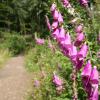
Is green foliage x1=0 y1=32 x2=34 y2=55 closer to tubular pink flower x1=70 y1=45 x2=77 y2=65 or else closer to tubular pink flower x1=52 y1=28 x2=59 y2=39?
tubular pink flower x1=52 y1=28 x2=59 y2=39

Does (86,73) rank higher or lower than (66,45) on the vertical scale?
lower

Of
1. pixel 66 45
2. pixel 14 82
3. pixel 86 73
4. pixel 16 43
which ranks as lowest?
pixel 14 82

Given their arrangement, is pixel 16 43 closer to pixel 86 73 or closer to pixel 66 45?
pixel 66 45

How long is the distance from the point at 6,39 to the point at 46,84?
508 inches

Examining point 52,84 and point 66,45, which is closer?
point 66,45

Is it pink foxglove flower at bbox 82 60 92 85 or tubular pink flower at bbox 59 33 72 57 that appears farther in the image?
tubular pink flower at bbox 59 33 72 57

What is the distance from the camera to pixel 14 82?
10047 millimetres

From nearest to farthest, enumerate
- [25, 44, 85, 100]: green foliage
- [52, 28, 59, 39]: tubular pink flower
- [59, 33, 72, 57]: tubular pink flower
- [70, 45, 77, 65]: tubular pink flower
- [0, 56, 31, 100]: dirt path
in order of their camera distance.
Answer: [70, 45, 77, 65]: tubular pink flower
[59, 33, 72, 57]: tubular pink flower
[52, 28, 59, 39]: tubular pink flower
[25, 44, 85, 100]: green foliage
[0, 56, 31, 100]: dirt path

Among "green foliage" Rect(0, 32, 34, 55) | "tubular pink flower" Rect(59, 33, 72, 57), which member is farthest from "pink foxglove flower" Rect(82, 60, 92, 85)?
"green foliage" Rect(0, 32, 34, 55)

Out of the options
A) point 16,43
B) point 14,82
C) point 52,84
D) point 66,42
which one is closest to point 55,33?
point 66,42

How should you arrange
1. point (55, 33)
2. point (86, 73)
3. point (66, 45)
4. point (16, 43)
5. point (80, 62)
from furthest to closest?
point (16, 43), point (55, 33), point (66, 45), point (80, 62), point (86, 73)

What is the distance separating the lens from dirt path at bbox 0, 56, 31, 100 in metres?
8.50

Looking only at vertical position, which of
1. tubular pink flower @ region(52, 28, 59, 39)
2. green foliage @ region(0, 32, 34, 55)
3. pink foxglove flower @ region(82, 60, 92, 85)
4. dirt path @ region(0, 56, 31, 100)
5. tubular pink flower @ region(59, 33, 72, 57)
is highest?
tubular pink flower @ region(52, 28, 59, 39)

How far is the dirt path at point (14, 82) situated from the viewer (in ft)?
27.9
